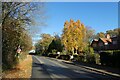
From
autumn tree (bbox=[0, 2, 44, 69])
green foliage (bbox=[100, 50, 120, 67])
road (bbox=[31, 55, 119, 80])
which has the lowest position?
road (bbox=[31, 55, 119, 80])

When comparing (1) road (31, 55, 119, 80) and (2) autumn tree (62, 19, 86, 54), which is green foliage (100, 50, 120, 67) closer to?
(1) road (31, 55, 119, 80)

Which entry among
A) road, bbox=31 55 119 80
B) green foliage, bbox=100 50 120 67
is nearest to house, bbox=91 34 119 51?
green foliage, bbox=100 50 120 67

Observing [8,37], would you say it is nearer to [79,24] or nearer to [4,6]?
[4,6]

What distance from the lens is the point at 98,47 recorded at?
277 feet

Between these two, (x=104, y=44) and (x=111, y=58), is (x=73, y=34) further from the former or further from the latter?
(x=111, y=58)

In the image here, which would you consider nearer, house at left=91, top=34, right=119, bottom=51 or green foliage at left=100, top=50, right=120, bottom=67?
green foliage at left=100, top=50, right=120, bottom=67

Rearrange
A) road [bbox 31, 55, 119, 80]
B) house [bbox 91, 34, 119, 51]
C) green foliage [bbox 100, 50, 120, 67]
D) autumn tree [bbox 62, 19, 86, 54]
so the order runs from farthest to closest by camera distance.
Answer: house [bbox 91, 34, 119, 51] → autumn tree [bbox 62, 19, 86, 54] → green foliage [bbox 100, 50, 120, 67] → road [bbox 31, 55, 119, 80]

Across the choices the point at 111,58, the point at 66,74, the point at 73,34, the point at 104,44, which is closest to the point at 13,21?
the point at 66,74

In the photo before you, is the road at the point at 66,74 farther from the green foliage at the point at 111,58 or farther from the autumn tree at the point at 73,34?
the autumn tree at the point at 73,34

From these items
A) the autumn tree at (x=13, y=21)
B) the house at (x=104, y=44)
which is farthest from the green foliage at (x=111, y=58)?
the house at (x=104, y=44)

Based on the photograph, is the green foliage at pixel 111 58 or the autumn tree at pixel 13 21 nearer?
the autumn tree at pixel 13 21

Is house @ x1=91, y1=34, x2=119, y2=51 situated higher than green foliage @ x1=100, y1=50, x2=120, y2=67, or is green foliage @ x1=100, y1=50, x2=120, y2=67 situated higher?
house @ x1=91, y1=34, x2=119, y2=51

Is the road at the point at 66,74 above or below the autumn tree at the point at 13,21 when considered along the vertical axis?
below

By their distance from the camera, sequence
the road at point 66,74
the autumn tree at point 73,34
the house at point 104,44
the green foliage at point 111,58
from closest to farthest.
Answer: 1. the road at point 66,74
2. the green foliage at point 111,58
3. the autumn tree at point 73,34
4. the house at point 104,44
